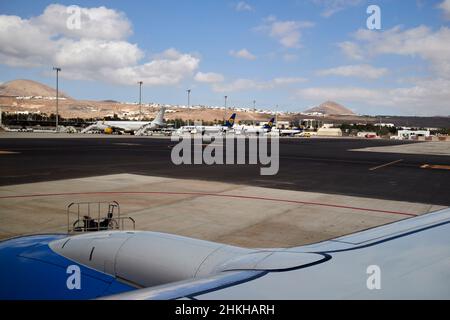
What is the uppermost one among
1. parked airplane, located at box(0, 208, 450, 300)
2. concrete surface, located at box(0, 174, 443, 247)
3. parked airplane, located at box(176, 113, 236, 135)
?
parked airplane, located at box(176, 113, 236, 135)

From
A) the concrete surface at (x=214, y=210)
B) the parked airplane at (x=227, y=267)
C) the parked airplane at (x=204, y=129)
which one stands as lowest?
the concrete surface at (x=214, y=210)

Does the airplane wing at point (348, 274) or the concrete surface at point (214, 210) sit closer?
the airplane wing at point (348, 274)

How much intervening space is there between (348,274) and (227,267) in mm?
1339

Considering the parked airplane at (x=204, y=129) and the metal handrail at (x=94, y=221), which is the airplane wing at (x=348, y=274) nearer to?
the metal handrail at (x=94, y=221)

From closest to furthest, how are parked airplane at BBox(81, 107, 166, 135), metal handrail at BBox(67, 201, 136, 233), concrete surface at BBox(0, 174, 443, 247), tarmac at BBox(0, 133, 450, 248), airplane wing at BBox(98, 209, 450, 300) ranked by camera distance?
1. airplane wing at BBox(98, 209, 450, 300)
2. metal handrail at BBox(67, 201, 136, 233)
3. concrete surface at BBox(0, 174, 443, 247)
4. tarmac at BBox(0, 133, 450, 248)
5. parked airplane at BBox(81, 107, 166, 135)

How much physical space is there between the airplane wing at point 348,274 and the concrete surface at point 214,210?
742cm

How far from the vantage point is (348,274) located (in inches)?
108

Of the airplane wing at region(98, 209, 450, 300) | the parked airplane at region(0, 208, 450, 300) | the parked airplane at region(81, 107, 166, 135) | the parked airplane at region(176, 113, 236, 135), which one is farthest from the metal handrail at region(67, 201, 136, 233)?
the parked airplane at region(81, 107, 166, 135)

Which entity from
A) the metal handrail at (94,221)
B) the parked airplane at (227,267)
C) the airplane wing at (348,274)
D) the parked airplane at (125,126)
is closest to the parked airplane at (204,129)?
the parked airplane at (125,126)

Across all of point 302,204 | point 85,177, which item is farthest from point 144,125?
point 302,204

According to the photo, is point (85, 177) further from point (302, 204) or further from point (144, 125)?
point (144, 125)

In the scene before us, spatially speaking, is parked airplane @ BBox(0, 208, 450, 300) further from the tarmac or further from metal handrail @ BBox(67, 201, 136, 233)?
the tarmac

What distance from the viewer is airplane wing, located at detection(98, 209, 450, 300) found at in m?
2.39

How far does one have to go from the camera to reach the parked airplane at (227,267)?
2.48 meters
